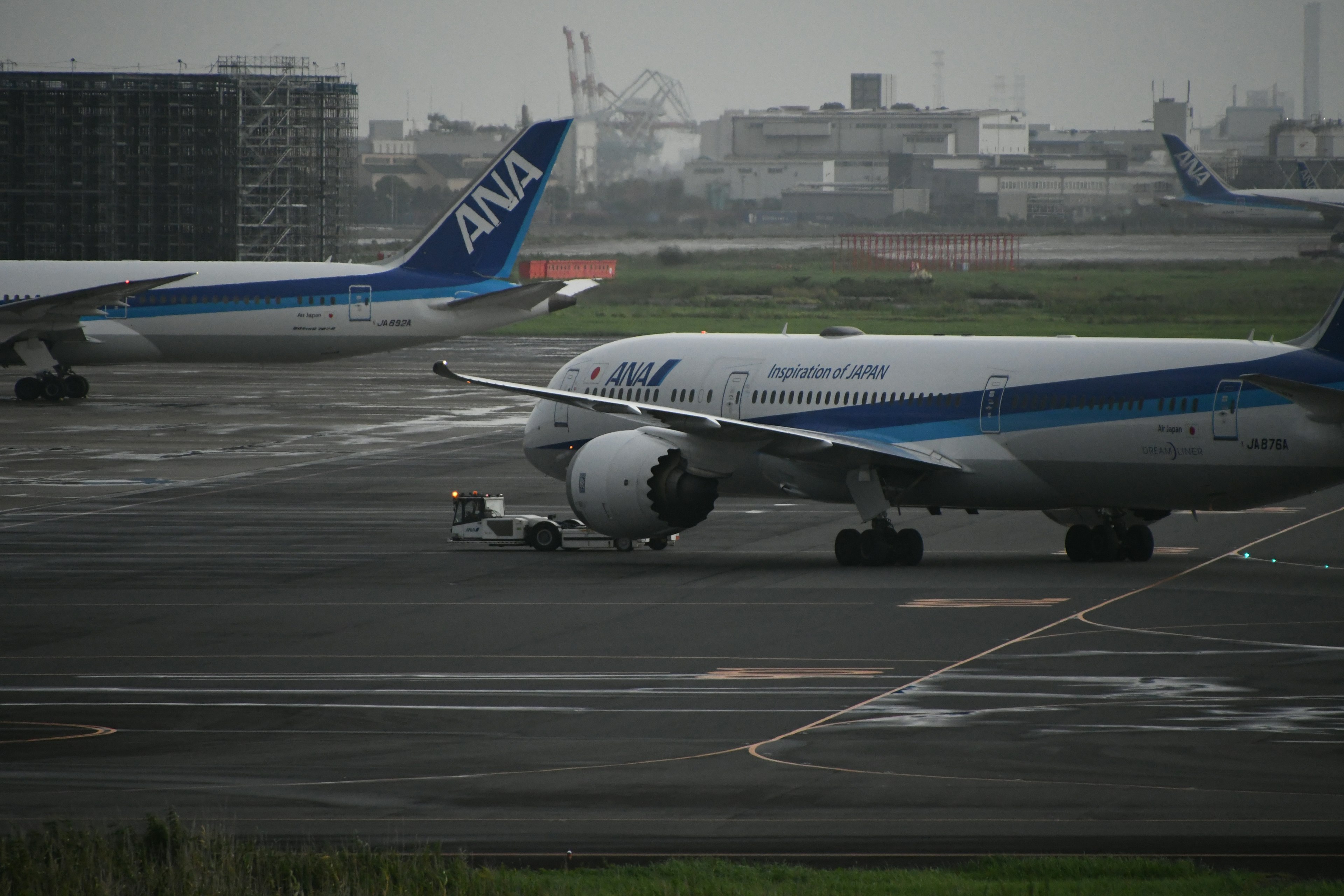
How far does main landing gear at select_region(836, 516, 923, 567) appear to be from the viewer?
3234 cm

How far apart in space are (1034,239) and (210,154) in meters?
69.3

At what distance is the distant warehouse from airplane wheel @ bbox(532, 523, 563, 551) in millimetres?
84703

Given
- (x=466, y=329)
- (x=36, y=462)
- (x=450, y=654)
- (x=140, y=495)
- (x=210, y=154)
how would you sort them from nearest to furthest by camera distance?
(x=450, y=654) < (x=140, y=495) < (x=36, y=462) < (x=466, y=329) < (x=210, y=154)

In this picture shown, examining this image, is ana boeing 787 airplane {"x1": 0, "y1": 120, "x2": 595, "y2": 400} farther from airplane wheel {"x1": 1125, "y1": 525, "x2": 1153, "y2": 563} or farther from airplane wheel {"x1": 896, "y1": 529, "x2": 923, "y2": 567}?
airplane wheel {"x1": 1125, "y1": 525, "x2": 1153, "y2": 563}

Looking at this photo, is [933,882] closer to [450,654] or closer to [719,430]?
[450,654]

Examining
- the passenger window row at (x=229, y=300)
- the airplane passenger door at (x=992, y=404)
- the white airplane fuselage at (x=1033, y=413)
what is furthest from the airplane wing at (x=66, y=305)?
the airplane passenger door at (x=992, y=404)

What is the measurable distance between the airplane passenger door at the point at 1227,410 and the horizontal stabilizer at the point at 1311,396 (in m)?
0.48

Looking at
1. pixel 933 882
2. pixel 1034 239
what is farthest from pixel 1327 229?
pixel 933 882

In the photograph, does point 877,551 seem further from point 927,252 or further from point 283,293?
point 927,252

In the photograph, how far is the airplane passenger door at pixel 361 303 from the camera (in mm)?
67875

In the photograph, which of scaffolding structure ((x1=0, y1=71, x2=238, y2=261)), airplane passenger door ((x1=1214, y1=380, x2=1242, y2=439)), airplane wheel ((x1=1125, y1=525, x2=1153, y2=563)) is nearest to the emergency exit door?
airplane wheel ((x1=1125, y1=525, x2=1153, y2=563))

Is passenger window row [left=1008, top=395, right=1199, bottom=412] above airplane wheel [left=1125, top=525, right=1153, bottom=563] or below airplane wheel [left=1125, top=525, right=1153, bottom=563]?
above

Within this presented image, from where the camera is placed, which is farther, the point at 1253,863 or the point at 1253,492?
the point at 1253,492

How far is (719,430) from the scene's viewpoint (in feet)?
105
